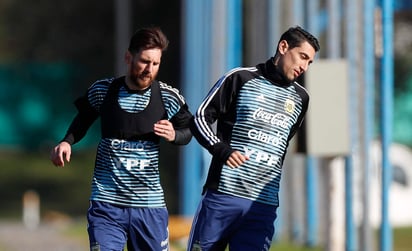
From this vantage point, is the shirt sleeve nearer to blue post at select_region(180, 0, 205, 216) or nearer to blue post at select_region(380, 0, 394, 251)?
blue post at select_region(380, 0, 394, 251)

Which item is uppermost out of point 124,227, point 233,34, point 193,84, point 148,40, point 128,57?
point 233,34

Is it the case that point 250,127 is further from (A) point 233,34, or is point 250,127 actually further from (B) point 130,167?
(A) point 233,34

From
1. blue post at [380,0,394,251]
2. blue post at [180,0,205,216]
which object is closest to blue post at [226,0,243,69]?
blue post at [180,0,205,216]

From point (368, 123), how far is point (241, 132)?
6281mm

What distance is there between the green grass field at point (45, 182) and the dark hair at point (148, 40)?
89.8 feet

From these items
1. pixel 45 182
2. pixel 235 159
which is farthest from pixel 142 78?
pixel 45 182

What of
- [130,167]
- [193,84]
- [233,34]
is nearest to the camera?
[130,167]

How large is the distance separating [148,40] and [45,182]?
118 feet

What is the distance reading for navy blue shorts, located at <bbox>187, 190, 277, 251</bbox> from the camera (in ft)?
30.4

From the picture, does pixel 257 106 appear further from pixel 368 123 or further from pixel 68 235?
pixel 68 235

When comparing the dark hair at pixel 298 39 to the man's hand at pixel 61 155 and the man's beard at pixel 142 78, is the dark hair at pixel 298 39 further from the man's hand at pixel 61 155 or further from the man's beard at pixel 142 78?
the man's hand at pixel 61 155

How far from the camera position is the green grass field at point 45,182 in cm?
3962

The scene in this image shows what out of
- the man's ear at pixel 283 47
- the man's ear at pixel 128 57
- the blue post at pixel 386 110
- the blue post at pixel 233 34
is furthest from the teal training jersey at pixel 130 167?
the blue post at pixel 233 34

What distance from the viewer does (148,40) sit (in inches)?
363
